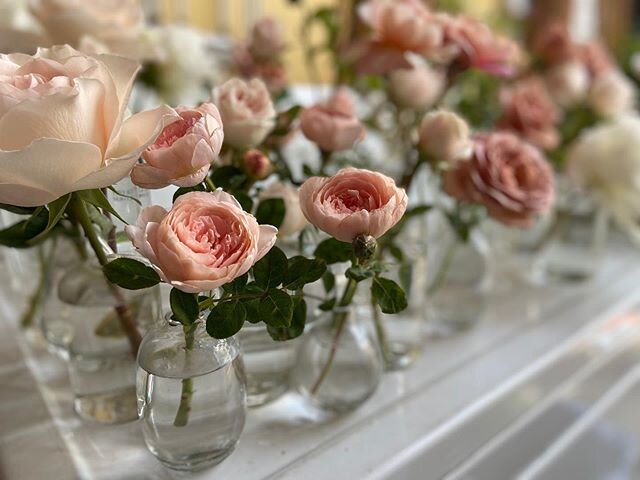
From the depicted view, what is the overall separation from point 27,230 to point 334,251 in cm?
21

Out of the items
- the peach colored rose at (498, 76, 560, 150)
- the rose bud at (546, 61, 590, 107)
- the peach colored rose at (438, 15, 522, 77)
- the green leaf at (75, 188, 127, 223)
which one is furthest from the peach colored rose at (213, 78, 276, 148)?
the rose bud at (546, 61, 590, 107)

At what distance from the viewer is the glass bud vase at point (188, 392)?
40cm

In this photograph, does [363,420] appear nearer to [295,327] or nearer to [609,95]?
[295,327]

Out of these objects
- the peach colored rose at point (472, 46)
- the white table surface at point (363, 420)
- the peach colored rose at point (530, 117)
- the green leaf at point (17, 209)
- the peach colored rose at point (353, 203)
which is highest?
the peach colored rose at point (472, 46)

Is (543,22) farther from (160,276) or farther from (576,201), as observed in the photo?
(160,276)

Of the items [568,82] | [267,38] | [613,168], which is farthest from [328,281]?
[568,82]

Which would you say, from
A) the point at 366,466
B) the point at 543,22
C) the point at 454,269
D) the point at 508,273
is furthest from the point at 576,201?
the point at 543,22

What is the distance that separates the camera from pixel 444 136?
49cm

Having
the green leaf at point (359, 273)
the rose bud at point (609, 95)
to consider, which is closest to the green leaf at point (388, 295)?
the green leaf at point (359, 273)

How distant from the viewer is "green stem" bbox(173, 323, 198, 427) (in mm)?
398

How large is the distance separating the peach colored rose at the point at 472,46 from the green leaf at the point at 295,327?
329mm

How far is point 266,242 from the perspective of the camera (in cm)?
35

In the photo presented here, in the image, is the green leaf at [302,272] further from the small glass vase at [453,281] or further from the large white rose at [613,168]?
the large white rose at [613,168]

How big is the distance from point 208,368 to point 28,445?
7.5 inches
